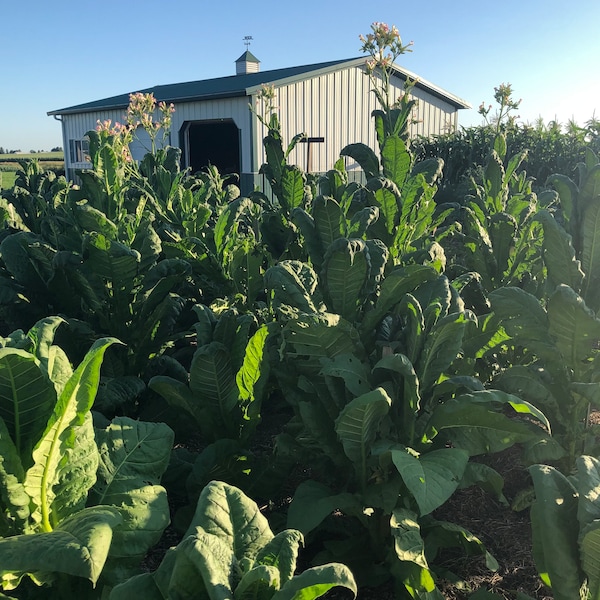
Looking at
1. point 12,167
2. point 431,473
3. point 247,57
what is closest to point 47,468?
point 431,473

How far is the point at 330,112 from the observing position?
54.8ft

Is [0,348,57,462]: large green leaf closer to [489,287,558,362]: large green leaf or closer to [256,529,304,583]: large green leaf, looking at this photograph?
[256,529,304,583]: large green leaf

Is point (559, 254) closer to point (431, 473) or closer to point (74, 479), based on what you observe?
point (431, 473)

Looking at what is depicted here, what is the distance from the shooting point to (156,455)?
1.82 meters

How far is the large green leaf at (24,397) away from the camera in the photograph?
128 centimetres

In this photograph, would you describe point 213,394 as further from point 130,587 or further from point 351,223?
point 130,587

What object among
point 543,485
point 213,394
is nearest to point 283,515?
point 213,394

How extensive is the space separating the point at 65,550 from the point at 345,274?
147 cm

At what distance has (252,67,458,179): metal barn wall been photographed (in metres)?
15.6

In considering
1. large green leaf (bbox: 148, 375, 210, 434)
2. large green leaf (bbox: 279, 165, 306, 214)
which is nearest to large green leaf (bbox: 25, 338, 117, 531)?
large green leaf (bbox: 148, 375, 210, 434)

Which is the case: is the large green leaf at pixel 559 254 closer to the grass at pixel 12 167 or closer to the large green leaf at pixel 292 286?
the large green leaf at pixel 292 286

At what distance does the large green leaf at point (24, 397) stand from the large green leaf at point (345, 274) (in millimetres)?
1216

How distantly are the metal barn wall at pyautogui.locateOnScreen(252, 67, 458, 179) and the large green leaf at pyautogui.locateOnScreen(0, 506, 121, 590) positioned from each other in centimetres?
1384

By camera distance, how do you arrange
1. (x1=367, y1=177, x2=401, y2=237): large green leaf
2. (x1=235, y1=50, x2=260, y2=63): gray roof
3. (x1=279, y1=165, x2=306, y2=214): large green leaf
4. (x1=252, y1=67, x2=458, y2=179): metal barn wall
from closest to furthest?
(x1=367, y1=177, x2=401, y2=237): large green leaf
(x1=279, y1=165, x2=306, y2=214): large green leaf
(x1=252, y1=67, x2=458, y2=179): metal barn wall
(x1=235, y1=50, x2=260, y2=63): gray roof
